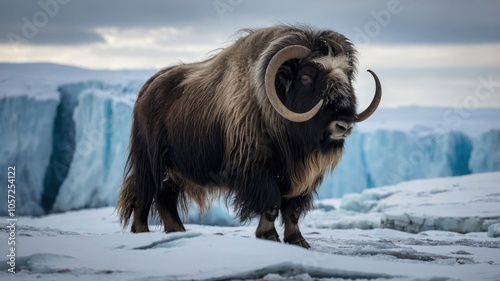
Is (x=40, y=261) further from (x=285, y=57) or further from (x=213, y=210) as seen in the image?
(x=213, y=210)

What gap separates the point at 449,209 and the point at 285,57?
241 inches

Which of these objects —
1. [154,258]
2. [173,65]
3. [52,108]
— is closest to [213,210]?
[52,108]

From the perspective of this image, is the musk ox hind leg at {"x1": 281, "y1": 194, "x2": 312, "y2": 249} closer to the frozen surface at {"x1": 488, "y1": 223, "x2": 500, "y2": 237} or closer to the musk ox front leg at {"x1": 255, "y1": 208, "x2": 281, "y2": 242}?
the musk ox front leg at {"x1": 255, "y1": 208, "x2": 281, "y2": 242}

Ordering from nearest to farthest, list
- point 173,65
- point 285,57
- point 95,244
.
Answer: point 95,244 < point 285,57 < point 173,65

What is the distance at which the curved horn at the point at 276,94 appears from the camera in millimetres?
6113

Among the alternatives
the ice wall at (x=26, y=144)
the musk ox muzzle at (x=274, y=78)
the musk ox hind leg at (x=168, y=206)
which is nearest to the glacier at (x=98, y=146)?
the ice wall at (x=26, y=144)

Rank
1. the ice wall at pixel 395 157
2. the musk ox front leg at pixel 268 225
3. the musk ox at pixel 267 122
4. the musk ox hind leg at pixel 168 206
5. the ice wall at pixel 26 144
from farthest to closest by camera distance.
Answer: the ice wall at pixel 395 157 < the ice wall at pixel 26 144 < the musk ox hind leg at pixel 168 206 < the musk ox front leg at pixel 268 225 < the musk ox at pixel 267 122

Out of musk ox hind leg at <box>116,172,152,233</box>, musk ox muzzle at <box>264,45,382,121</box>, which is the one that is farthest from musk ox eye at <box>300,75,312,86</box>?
musk ox hind leg at <box>116,172,152,233</box>

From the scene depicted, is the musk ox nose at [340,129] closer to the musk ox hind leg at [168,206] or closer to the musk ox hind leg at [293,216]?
the musk ox hind leg at [293,216]

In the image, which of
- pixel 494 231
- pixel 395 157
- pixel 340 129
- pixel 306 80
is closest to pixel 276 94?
pixel 306 80

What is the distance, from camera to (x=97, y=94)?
18844 millimetres

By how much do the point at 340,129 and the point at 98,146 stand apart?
42.2 ft

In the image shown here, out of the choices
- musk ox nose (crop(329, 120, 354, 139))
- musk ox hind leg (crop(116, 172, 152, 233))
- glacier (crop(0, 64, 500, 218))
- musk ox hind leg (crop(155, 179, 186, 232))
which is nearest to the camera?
musk ox nose (crop(329, 120, 354, 139))

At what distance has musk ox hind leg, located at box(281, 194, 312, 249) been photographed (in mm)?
6602
